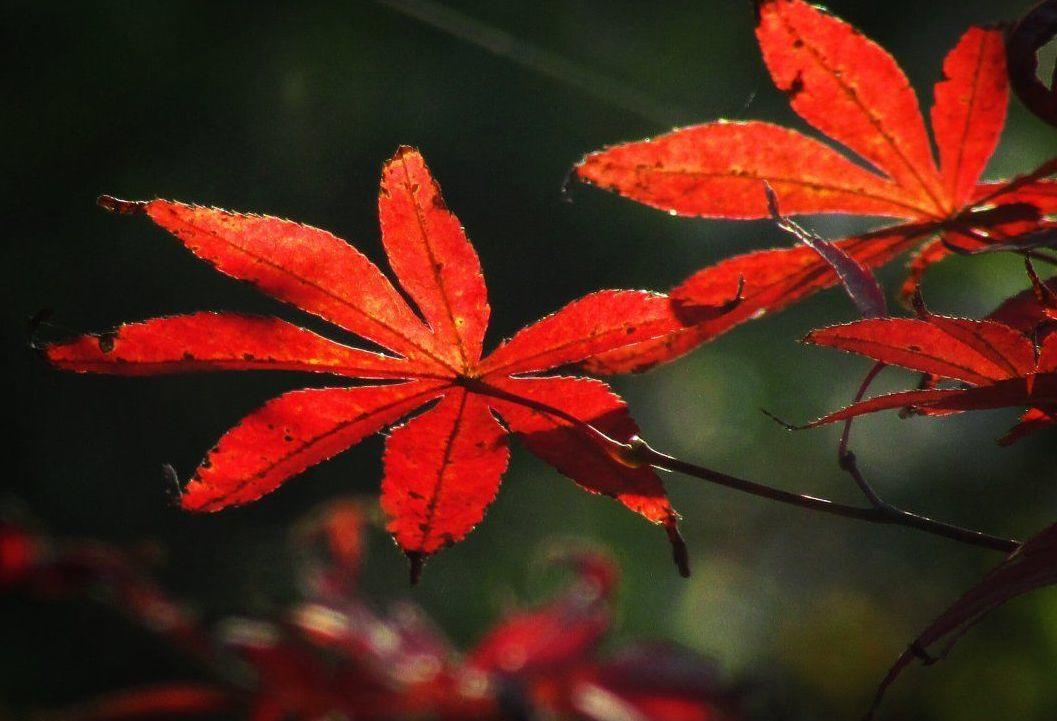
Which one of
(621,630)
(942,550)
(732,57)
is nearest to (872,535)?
(942,550)

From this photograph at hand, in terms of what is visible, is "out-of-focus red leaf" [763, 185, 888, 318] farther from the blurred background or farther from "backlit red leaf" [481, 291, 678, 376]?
the blurred background

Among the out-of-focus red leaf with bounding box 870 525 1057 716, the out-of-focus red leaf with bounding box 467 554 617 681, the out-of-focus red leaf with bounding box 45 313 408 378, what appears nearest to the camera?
the out-of-focus red leaf with bounding box 870 525 1057 716

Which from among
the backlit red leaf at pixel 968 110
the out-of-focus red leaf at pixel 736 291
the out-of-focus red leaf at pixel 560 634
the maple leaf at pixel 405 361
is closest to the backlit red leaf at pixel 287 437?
the maple leaf at pixel 405 361

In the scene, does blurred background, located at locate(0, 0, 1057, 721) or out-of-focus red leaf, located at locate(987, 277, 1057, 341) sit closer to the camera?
out-of-focus red leaf, located at locate(987, 277, 1057, 341)

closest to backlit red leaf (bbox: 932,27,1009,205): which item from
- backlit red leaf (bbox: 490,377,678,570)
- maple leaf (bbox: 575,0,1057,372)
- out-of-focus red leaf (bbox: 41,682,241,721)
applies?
maple leaf (bbox: 575,0,1057,372)

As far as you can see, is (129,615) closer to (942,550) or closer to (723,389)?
(942,550)

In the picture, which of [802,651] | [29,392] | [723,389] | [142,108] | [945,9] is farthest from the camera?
[723,389]
